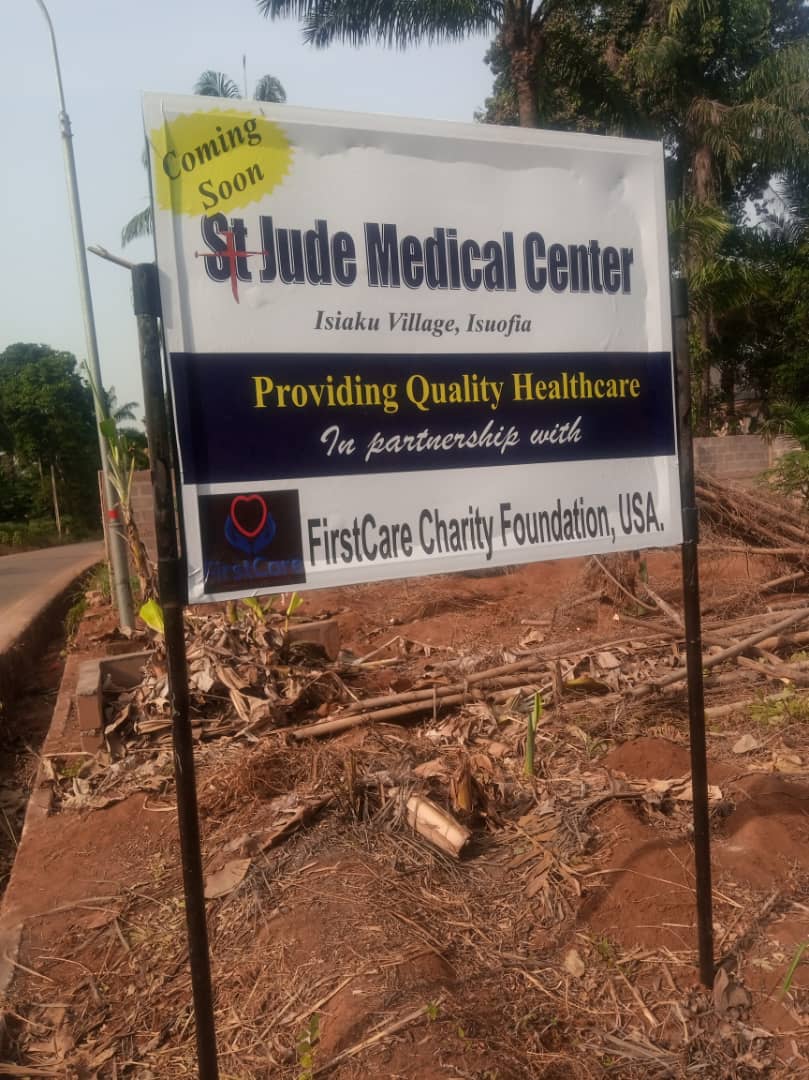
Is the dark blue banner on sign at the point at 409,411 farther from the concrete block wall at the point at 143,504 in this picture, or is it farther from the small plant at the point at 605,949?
the concrete block wall at the point at 143,504

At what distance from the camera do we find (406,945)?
2760 mm

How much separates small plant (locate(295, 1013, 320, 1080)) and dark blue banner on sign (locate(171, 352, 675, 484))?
4.89 feet

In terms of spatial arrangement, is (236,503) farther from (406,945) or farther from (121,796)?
(121,796)

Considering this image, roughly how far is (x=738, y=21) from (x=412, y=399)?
2128 centimetres

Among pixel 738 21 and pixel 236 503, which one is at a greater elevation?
pixel 738 21

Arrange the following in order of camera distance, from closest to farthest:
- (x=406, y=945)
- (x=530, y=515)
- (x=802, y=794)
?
(x=530, y=515)
(x=406, y=945)
(x=802, y=794)

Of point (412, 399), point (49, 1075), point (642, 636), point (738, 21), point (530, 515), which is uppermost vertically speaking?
point (738, 21)

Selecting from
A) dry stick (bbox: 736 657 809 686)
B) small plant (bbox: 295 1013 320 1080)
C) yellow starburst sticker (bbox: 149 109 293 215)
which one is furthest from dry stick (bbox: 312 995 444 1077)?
dry stick (bbox: 736 657 809 686)

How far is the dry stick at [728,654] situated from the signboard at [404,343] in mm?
2314

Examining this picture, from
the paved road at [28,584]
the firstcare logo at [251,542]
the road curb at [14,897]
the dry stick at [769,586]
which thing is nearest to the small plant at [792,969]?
the firstcare logo at [251,542]

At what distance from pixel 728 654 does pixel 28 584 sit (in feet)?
45.0

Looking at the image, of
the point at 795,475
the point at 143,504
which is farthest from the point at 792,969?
the point at 143,504

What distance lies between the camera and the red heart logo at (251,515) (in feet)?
6.83

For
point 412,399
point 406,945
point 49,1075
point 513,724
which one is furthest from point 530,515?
point 513,724
